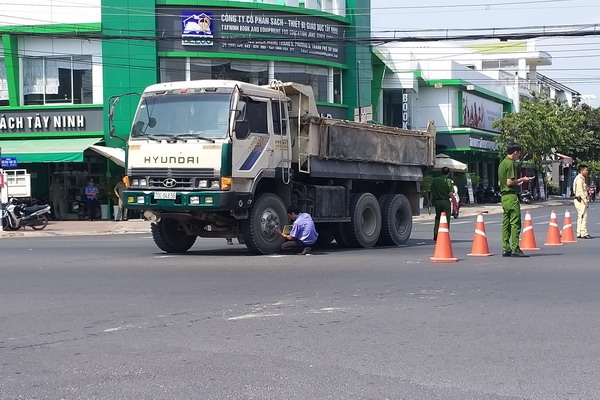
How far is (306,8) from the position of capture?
121 feet

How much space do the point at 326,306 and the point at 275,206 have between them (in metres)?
6.56

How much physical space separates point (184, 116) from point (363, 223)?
529 centimetres

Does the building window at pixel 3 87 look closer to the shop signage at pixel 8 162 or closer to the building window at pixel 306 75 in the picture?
the shop signage at pixel 8 162

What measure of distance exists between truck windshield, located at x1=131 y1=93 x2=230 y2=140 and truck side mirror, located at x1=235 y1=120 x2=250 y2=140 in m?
0.22

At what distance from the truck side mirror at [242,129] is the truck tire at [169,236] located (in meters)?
2.56

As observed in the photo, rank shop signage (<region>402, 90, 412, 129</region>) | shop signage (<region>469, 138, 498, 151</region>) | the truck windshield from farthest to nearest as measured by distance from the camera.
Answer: shop signage (<region>469, 138, 498, 151</region>) < shop signage (<region>402, 90, 412, 129</region>) < the truck windshield

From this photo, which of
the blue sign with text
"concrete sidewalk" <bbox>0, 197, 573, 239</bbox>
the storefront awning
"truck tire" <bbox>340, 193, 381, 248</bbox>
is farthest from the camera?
the storefront awning

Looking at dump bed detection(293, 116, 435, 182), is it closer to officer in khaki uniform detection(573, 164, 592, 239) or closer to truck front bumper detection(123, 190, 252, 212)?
truck front bumper detection(123, 190, 252, 212)

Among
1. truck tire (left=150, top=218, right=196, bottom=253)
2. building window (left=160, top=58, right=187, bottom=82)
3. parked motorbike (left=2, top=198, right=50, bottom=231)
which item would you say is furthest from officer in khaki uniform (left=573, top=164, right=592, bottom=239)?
building window (left=160, top=58, right=187, bottom=82)

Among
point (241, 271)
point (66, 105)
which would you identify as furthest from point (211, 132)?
point (66, 105)

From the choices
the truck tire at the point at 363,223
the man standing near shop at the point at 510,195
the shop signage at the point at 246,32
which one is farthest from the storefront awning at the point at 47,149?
the man standing near shop at the point at 510,195

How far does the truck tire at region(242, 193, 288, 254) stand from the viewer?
51.8 feet

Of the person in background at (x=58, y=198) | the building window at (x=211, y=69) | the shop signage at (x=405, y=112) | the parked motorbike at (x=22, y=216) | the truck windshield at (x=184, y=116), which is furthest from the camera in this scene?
the shop signage at (x=405, y=112)

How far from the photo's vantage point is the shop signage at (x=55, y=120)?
A: 109 ft
